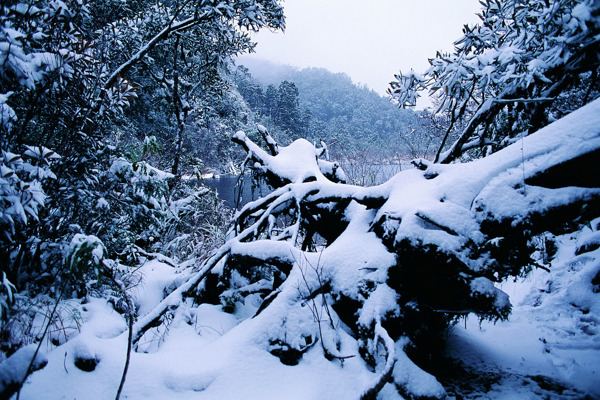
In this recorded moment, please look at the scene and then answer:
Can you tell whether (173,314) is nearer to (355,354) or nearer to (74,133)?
(355,354)

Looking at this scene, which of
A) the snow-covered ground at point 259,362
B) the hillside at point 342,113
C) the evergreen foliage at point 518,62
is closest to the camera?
the snow-covered ground at point 259,362

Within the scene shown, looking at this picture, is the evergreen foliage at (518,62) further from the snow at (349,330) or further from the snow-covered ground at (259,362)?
the snow-covered ground at (259,362)

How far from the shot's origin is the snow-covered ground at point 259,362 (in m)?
1.76

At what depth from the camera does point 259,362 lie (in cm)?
201

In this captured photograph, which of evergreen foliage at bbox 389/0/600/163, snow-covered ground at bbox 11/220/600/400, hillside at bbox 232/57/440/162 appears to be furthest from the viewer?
hillside at bbox 232/57/440/162

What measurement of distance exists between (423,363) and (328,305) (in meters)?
0.87

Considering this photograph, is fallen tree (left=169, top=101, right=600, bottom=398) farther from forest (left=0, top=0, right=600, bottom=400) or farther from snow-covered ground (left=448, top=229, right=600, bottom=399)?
snow-covered ground (left=448, top=229, right=600, bottom=399)

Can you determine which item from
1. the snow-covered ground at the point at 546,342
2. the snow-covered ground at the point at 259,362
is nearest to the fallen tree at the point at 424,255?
the snow-covered ground at the point at 259,362

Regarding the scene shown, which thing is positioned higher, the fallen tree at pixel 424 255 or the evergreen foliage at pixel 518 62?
the evergreen foliage at pixel 518 62

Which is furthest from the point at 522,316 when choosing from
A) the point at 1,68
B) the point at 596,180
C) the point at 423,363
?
the point at 1,68

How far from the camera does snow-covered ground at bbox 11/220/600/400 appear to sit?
1757 millimetres

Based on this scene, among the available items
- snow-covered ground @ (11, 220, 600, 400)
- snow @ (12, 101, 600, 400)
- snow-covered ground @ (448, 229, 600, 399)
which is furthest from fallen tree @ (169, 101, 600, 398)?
snow-covered ground @ (448, 229, 600, 399)

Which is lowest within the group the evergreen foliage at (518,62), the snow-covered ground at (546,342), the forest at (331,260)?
the snow-covered ground at (546,342)

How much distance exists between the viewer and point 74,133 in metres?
2.65
